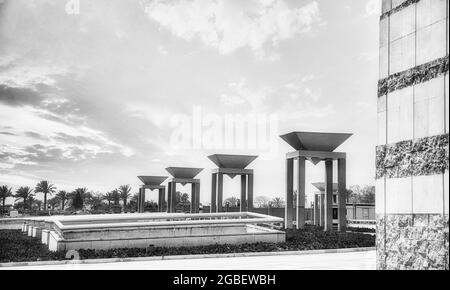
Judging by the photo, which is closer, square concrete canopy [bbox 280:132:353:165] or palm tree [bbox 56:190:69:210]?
square concrete canopy [bbox 280:132:353:165]

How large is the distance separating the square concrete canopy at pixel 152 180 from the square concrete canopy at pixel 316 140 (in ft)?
77.4

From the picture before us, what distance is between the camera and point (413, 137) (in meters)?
6.05

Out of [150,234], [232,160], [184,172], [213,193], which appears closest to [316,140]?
[232,160]

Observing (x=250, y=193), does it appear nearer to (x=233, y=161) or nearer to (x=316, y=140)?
(x=233, y=161)

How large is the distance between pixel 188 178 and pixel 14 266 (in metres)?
27.5

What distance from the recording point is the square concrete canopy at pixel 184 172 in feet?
125

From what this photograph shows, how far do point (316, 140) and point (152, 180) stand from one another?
82.7 ft

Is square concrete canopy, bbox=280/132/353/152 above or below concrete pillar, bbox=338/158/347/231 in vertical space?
above

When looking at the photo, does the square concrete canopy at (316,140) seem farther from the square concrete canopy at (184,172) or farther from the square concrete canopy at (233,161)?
the square concrete canopy at (184,172)

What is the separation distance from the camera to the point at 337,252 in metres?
13.9

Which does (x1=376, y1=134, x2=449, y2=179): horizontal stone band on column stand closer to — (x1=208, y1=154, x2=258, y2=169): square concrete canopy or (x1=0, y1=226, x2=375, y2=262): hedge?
(x1=0, y1=226, x2=375, y2=262): hedge

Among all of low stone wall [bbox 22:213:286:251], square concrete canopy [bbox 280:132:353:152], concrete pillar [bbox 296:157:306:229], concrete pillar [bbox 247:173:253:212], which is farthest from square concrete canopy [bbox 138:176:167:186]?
low stone wall [bbox 22:213:286:251]

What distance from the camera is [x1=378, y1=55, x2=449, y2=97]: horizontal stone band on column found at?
5.68 m
